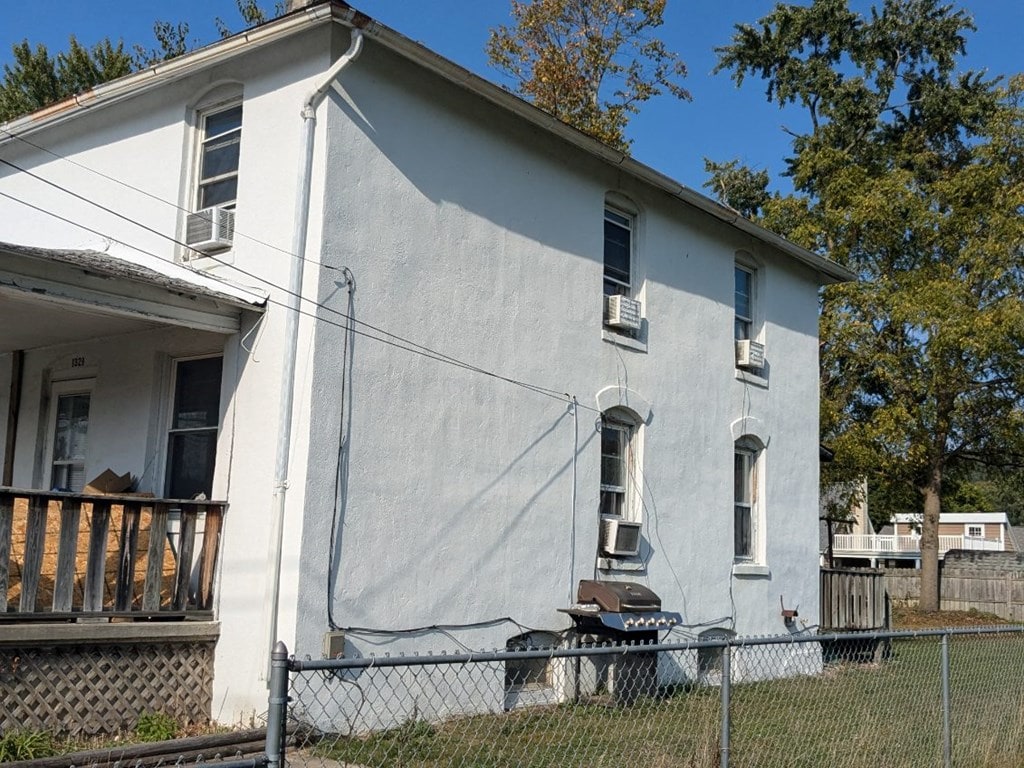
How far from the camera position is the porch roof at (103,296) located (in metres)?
8.46

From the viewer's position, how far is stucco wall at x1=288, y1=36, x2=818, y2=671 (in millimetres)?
9773

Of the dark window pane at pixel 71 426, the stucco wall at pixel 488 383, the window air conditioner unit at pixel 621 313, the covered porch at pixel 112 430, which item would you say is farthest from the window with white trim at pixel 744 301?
the dark window pane at pixel 71 426

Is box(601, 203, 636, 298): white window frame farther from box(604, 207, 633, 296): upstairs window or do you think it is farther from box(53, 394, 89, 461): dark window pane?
box(53, 394, 89, 461): dark window pane

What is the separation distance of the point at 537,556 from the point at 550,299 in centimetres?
279

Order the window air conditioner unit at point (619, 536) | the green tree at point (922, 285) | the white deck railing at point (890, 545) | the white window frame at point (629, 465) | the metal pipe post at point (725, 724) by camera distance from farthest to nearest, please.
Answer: the white deck railing at point (890, 545) < the green tree at point (922, 285) < the white window frame at point (629, 465) < the window air conditioner unit at point (619, 536) < the metal pipe post at point (725, 724)

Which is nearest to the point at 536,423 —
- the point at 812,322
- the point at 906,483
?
the point at 812,322

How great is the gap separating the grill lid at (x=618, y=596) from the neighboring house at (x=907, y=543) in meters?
35.9

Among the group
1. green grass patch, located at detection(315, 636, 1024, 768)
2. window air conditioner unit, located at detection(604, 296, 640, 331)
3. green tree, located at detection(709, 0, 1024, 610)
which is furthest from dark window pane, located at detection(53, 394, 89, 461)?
green tree, located at detection(709, 0, 1024, 610)

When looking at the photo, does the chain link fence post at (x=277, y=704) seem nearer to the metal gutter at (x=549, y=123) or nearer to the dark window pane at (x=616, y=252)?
the metal gutter at (x=549, y=123)

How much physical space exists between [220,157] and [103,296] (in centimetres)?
266

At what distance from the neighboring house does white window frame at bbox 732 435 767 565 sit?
1268 inches

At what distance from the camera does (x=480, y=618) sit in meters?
10.8

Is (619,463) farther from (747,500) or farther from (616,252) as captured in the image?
(747,500)

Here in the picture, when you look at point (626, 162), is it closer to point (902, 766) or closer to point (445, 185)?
point (445, 185)
